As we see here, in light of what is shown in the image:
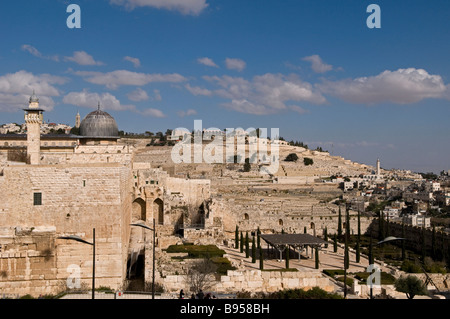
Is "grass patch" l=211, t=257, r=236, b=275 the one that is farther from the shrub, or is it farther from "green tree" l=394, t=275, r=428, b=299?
"green tree" l=394, t=275, r=428, b=299

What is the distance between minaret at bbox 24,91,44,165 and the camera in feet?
60.8

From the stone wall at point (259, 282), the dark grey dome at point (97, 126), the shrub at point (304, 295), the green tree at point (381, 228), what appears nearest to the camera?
the shrub at point (304, 295)

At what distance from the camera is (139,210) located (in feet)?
78.3

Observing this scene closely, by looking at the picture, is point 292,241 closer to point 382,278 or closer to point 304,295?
point 382,278

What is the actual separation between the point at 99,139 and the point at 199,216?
302 inches

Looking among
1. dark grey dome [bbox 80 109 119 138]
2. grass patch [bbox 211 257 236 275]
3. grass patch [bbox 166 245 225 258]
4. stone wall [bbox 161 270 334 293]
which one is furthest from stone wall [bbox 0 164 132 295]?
dark grey dome [bbox 80 109 119 138]

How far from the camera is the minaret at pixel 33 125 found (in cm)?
1855

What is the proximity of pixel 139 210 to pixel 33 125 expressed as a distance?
7.45 metres

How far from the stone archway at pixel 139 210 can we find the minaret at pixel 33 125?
19.7 feet

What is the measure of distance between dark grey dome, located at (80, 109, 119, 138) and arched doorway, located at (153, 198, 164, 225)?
5.80 meters

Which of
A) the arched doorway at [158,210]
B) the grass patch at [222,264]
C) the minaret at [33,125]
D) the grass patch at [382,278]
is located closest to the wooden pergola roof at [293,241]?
the grass patch at [382,278]

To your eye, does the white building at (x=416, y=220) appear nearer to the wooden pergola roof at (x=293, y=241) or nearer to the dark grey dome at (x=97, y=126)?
the wooden pergola roof at (x=293, y=241)
